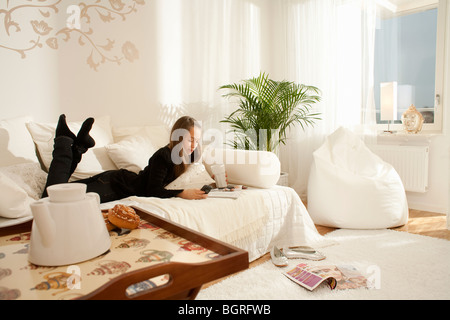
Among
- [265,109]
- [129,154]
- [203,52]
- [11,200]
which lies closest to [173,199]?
[129,154]

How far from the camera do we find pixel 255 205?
206cm

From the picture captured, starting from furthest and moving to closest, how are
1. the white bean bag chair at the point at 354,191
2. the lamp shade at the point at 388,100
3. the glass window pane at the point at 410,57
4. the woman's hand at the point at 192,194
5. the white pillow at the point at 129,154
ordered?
1. the glass window pane at the point at 410,57
2. the lamp shade at the point at 388,100
3. the white bean bag chair at the point at 354,191
4. the white pillow at the point at 129,154
5. the woman's hand at the point at 192,194

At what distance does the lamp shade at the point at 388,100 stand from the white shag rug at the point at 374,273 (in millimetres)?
1150

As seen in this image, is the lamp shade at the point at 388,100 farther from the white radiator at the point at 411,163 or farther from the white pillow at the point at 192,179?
the white pillow at the point at 192,179

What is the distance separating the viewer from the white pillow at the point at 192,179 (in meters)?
2.10

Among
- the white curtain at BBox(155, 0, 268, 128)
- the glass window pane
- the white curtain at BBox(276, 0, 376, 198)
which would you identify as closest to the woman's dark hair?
the white curtain at BBox(155, 0, 268, 128)

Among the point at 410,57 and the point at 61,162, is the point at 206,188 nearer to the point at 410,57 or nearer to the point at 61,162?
the point at 61,162

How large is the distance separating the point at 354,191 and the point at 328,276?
112 centimetres

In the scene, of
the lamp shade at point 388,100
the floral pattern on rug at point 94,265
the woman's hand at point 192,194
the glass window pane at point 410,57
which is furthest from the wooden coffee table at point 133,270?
the glass window pane at point 410,57

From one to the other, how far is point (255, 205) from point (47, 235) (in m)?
1.42

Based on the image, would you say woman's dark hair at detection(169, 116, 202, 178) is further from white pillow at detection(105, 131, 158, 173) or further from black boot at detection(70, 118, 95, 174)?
black boot at detection(70, 118, 95, 174)

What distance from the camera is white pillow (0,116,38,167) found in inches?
72.8
